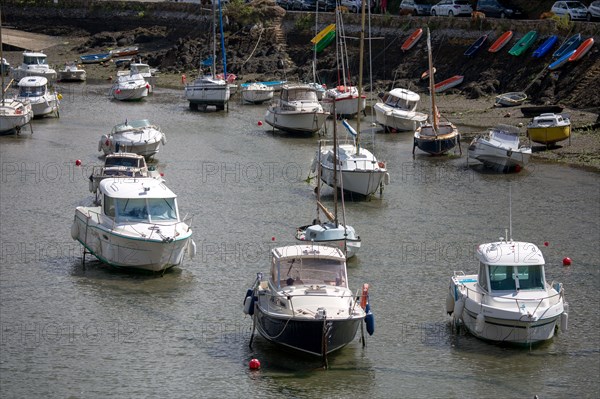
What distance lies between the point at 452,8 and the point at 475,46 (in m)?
7.89

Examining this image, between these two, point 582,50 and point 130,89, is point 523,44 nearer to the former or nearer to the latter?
point 582,50

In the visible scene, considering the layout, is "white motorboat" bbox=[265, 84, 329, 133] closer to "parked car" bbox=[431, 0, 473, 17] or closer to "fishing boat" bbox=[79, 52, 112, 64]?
"parked car" bbox=[431, 0, 473, 17]

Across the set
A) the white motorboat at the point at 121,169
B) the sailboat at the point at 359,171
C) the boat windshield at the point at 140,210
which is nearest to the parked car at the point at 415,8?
the sailboat at the point at 359,171

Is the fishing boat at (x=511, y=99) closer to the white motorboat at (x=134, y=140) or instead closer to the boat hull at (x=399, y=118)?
the boat hull at (x=399, y=118)

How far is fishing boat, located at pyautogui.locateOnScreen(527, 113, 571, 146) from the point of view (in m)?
55.5

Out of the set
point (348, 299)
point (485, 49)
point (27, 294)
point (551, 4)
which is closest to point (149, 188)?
point (27, 294)

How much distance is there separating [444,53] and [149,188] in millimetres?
43593

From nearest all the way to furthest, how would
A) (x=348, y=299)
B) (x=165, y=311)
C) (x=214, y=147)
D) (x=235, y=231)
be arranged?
(x=348, y=299)
(x=165, y=311)
(x=235, y=231)
(x=214, y=147)

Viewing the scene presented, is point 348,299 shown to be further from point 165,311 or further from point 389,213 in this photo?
point 389,213

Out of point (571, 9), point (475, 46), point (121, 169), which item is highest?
point (571, 9)

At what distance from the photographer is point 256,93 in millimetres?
75125

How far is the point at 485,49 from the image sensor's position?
7388 cm

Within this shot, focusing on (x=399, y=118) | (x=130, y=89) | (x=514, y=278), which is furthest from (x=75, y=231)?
(x=130, y=89)

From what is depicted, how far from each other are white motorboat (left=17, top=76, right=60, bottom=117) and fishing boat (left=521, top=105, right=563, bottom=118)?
27115 millimetres
